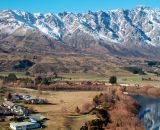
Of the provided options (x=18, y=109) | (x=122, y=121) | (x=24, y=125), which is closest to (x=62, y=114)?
(x=18, y=109)

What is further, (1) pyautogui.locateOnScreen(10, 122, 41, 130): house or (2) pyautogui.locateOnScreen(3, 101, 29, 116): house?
(2) pyautogui.locateOnScreen(3, 101, 29, 116): house

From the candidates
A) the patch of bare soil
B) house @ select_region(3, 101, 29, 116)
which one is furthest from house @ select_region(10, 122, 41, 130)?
the patch of bare soil

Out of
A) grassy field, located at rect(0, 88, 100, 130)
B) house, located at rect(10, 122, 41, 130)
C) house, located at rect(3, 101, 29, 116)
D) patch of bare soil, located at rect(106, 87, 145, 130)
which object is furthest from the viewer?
house, located at rect(3, 101, 29, 116)

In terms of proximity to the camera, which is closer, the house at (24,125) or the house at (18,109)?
the house at (24,125)

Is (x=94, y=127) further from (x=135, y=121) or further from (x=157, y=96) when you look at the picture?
(x=157, y=96)

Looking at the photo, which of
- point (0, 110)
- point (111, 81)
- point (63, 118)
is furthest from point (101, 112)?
point (111, 81)

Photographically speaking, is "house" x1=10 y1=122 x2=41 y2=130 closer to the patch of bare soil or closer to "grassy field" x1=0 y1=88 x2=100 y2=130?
"grassy field" x1=0 y1=88 x2=100 y2=130

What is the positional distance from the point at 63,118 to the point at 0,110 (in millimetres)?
14118

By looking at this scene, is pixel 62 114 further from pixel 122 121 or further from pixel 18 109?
pixel 122 121

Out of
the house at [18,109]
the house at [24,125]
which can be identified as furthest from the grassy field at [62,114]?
the house at [18,109]

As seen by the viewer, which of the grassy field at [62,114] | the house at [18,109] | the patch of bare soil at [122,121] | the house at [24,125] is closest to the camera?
the house at [24,125]

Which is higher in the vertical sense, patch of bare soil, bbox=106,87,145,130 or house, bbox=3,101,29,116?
house, bbox=3,101,29,116

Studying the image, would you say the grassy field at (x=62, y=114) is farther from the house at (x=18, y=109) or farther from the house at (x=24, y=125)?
the house at (x=18, y=109)

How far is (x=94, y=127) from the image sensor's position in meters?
72.9
